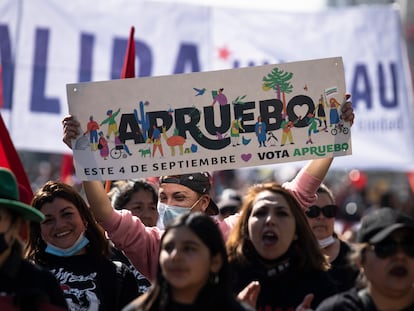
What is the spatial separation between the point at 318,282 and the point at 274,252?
0.26 meters

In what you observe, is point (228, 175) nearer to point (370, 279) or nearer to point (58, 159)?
point (58, 159)

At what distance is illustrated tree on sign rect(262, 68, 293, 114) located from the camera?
6320 mm

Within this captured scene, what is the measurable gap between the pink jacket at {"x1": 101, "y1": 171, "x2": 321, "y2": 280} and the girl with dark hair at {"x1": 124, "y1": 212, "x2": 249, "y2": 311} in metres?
1.17

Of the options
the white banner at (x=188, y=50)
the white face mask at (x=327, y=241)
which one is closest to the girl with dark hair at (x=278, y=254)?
the white face mask at (x=327, y=241)

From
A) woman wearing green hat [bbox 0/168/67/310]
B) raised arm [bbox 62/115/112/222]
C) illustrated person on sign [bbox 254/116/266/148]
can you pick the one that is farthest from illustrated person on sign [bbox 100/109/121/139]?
woman wearing green hat [bbox 0/168/67/310]

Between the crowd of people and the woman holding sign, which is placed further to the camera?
the woman holding sign

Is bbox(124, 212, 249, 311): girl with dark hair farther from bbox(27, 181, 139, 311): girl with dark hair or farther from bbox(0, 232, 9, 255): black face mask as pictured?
bbox(27, 181, 139, 311): girl with dark hair

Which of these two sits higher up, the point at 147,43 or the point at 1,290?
the point at 147,43

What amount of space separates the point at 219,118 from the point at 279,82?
0.38 metres

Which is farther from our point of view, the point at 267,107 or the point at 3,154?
the point at 3,154

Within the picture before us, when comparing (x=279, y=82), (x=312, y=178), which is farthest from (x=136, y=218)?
(x=279, y=82)

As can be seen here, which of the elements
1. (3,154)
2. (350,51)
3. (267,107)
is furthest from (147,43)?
(267,107)

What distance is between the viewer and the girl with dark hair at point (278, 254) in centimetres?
533

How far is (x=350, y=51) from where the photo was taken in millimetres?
12227
